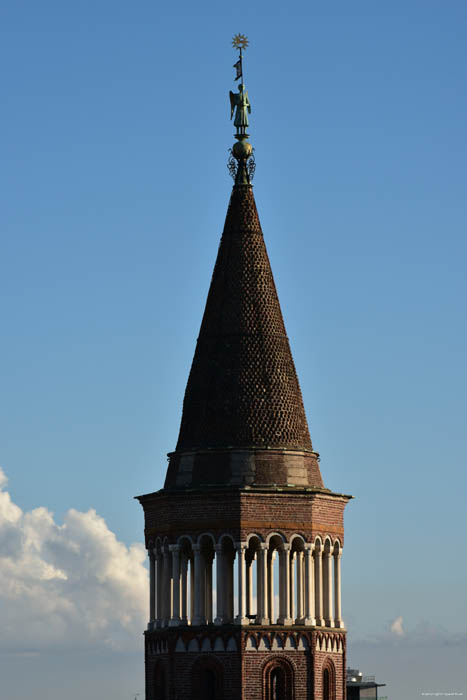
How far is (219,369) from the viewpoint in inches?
3580

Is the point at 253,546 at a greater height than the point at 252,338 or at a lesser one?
lesser

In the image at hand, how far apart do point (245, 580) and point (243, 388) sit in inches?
303

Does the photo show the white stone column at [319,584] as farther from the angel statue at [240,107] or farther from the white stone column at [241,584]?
the angel statue at [240,107]

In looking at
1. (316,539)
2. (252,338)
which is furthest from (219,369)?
(316,539)

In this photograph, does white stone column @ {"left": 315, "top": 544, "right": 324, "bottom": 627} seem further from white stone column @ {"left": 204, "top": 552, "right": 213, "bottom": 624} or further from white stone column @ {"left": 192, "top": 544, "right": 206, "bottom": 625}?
white stone column @ {"left": 192, "top": 544, "right": 206, "bottom": 625}

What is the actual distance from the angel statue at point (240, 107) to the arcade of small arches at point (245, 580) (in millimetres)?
16819

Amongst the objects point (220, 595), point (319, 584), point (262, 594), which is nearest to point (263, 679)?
point (262, 594)

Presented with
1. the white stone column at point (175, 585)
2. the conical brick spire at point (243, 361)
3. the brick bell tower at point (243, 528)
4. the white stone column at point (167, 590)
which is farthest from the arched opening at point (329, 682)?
the conical brick spire at point (243, 361)

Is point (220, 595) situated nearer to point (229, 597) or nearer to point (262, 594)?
point (229, 597)

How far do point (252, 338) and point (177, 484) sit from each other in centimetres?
646

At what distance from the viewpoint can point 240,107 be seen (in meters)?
93.8

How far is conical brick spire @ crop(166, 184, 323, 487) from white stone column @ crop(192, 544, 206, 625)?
2799 mm

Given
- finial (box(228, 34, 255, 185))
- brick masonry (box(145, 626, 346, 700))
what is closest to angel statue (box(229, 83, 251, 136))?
finial (box(228, 34, 255, 185))

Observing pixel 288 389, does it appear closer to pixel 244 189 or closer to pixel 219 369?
pixel 219 369
